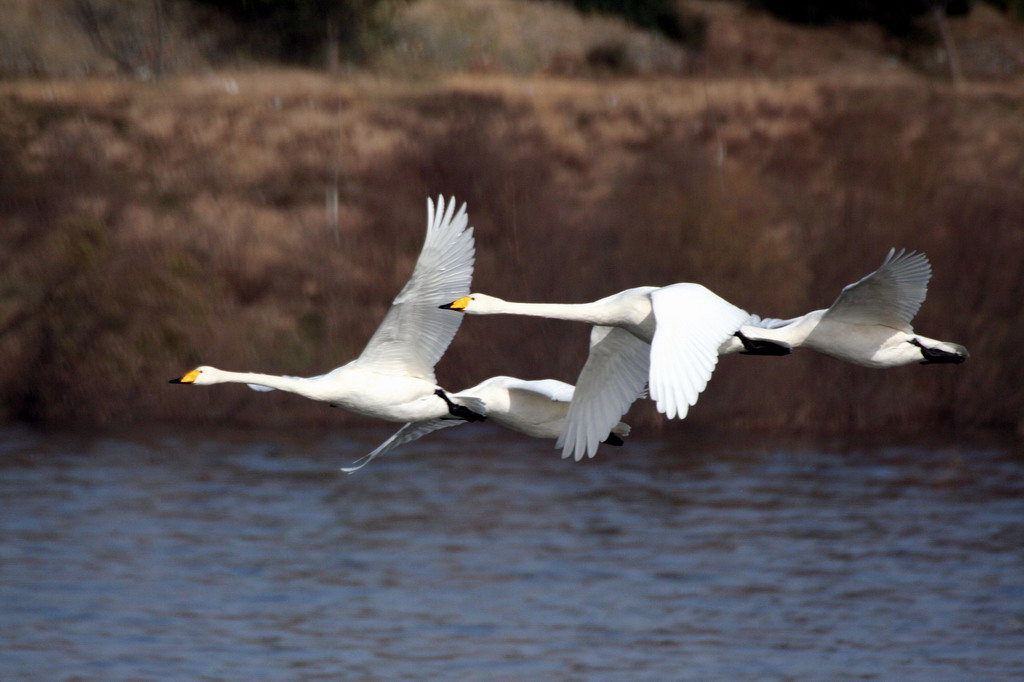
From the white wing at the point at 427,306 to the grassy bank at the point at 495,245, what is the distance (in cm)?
1357

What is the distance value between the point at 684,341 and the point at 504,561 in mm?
15176

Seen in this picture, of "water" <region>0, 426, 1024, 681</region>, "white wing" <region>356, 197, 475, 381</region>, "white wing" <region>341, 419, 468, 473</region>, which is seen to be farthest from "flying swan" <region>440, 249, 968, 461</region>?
"water" <region>0, 426, 1024, 681</region>

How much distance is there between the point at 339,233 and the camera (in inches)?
1130

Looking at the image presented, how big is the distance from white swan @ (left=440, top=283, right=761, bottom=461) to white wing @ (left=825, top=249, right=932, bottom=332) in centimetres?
59

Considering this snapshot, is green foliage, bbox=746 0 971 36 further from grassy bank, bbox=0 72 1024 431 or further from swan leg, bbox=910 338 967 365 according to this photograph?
swan leg, bbox=910 338 967 365

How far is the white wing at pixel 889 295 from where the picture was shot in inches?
388

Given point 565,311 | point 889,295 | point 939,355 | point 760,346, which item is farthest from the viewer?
point 565,311

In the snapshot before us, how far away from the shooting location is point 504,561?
23547mm

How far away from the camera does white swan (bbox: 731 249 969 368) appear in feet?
32.4

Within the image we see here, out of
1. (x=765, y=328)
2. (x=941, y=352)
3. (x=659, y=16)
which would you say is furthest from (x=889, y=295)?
(x=659, y=16)

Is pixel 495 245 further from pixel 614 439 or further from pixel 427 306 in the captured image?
pixel 614 439

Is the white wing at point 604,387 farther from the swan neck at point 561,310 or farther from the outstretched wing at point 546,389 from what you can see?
the swan neck at point 561,310

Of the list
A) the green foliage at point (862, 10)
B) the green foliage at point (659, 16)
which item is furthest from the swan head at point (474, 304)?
the green foliage at point (862, 10)

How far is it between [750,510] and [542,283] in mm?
4530
